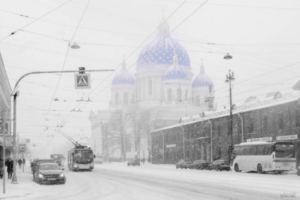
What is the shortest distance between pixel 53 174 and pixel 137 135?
59178 mm

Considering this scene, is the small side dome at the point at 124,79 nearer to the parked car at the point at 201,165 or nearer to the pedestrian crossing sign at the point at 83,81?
the parked car at the point at 201,165

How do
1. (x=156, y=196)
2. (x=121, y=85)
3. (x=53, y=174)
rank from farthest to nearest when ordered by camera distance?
(x=121, y=85) → (x=53, y=174) → (x=156, y=196)

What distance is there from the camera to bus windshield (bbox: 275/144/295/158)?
3640 cm

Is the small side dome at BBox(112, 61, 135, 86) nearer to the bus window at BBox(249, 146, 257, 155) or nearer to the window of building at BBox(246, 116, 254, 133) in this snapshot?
the window of building at BBox(246, 116, 254, 133)

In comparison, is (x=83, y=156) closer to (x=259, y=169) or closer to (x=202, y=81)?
(x=259, y=169)

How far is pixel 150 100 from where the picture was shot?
376 ft

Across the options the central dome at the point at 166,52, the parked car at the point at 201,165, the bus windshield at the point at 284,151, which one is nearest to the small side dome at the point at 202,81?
the central dome at the point at 166,52

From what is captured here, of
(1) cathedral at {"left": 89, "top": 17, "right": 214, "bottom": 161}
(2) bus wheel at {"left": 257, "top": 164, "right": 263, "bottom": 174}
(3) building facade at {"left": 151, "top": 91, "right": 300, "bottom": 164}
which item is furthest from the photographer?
(1) cathedral at {"left": 89, "top": 17, "right": 214, "bottom": 161}

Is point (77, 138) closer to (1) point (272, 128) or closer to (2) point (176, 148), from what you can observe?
(2) point (176, 148)

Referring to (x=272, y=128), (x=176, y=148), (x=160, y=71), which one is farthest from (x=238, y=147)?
(x=160, y=71)

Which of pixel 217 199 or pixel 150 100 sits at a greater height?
pixel 150 100

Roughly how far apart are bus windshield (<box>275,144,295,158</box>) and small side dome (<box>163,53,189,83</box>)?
69.2 m

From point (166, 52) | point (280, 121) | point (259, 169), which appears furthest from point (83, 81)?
point (166, 52)

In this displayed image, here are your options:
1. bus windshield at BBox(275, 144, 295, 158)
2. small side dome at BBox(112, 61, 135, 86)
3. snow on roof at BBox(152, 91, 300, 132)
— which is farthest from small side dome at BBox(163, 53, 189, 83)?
bus windshield at BBox(275, 144, 295, 158)
